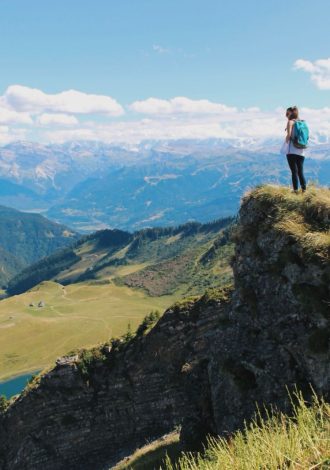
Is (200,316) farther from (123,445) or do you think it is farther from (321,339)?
(321,339)

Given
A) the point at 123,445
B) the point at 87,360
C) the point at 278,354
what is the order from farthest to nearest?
the point at 87,360 → the point at 123,445 → the point at 278,354

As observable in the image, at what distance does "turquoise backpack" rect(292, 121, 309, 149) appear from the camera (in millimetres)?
20636

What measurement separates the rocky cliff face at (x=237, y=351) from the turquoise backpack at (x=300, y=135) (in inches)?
108

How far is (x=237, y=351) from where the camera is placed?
18562 mm

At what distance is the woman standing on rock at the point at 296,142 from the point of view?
20672mm

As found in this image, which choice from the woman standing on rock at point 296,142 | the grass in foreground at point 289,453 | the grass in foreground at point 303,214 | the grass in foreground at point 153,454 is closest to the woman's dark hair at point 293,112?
the woman standing on rock at point 296,142

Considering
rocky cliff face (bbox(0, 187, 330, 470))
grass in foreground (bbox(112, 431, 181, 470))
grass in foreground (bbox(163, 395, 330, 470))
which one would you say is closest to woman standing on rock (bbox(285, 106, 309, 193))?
rocky cliff face (bbox(0, 187, 330, 470))

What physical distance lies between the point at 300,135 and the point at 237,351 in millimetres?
10059

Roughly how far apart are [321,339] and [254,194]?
8.07 m

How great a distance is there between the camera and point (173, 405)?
1414 inches

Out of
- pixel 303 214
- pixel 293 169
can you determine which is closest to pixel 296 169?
pixel 293 169

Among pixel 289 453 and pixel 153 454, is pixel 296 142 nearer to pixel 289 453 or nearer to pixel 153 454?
pixel 289 453

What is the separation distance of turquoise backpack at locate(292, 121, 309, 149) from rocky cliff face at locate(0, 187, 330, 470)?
273 centimetres

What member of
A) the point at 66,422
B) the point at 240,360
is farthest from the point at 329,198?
the point at 66,422
